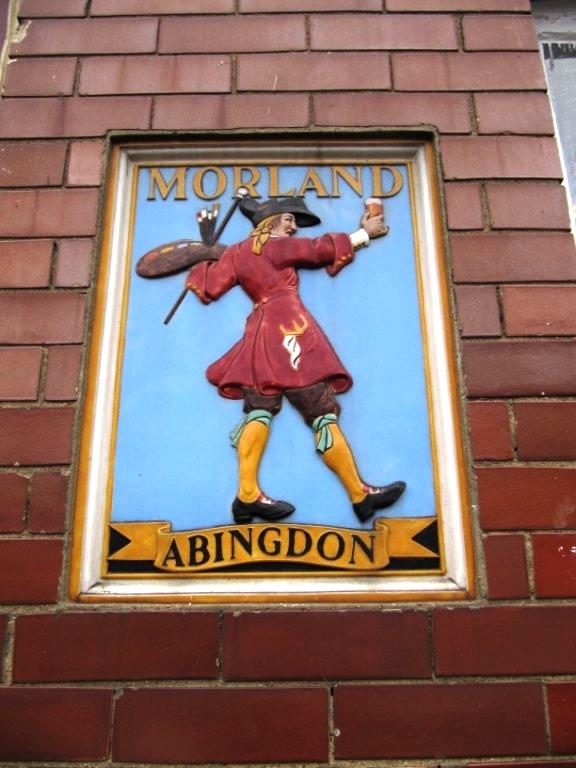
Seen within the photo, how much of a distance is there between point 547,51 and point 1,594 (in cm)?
212

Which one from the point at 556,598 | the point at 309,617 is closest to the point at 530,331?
the point at 556,598

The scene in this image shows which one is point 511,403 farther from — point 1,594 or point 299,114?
point 1,594

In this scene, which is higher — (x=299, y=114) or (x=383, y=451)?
(x=299, y=114)

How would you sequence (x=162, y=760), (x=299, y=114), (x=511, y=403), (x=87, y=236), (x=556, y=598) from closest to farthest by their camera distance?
(x=162, y=760) → (x=556, y=598) → (x=511, y=403) → (x=87, y=236) → (x=299, y=114)

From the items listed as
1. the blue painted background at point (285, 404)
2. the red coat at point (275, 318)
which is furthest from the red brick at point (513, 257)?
the red coat at point (275, 318)

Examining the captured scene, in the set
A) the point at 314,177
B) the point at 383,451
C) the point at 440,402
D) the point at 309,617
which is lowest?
the point at 309,617

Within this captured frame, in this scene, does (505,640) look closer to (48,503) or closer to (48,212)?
(48,503)

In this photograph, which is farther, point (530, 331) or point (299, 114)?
point (299, 114)

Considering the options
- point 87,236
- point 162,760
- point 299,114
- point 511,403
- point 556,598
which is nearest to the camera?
point 162,760

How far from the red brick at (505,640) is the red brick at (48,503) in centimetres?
81

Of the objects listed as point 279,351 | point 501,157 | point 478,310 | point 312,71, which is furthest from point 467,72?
point 279,351

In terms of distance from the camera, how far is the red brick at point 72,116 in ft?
6.68

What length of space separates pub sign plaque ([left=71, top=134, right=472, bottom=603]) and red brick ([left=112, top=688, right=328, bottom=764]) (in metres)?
0.19

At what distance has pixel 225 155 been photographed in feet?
6.71
